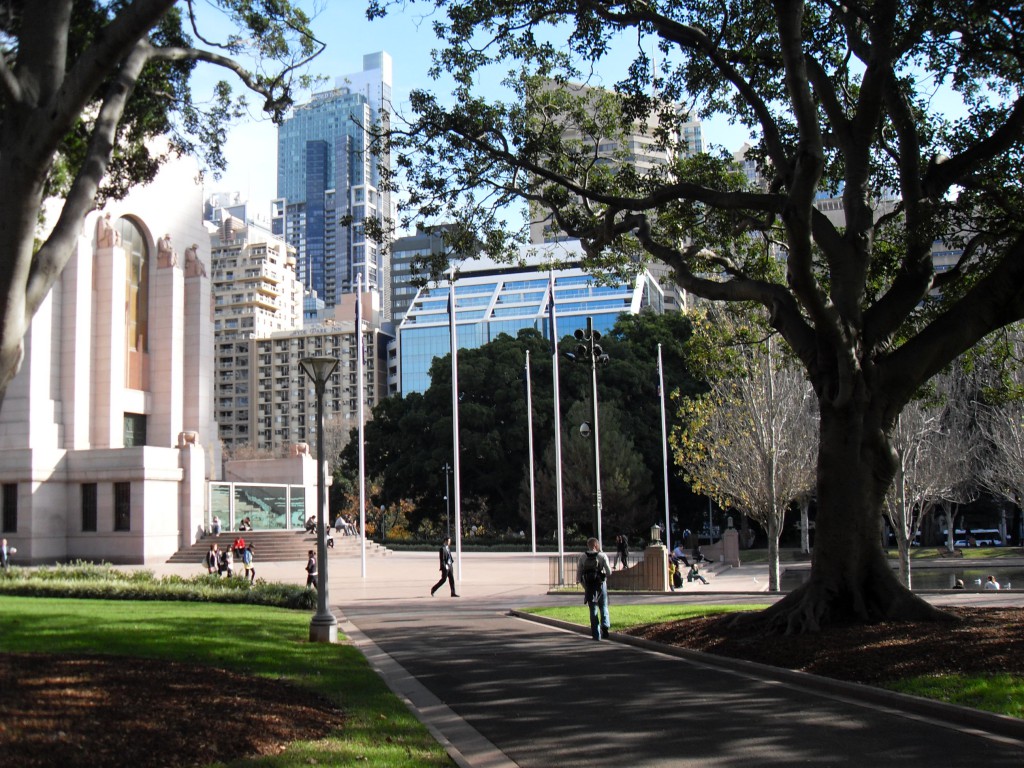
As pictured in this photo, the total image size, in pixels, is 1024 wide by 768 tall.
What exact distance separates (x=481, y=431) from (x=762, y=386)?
31.3 metres

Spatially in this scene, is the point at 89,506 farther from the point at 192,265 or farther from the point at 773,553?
the point at 773,553

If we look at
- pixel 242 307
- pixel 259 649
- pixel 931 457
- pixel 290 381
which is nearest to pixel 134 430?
pixel 931 457

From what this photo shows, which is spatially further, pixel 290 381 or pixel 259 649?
pixel 290 381

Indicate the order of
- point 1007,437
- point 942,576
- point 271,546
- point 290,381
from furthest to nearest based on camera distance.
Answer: point 290,381 → point 271,546 → point 1007,437 → point 942,576

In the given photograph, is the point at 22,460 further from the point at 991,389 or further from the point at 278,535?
the point at 991,389

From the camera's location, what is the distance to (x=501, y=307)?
118m

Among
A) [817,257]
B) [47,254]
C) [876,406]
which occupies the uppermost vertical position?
[817,257]

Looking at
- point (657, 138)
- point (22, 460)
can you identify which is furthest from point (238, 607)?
point (22, 460)

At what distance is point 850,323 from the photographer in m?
13.0

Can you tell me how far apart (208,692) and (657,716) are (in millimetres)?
4134

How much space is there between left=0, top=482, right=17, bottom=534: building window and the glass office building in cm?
6552

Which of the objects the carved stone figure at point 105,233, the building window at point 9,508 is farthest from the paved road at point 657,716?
the carved stone figure at point 105,233

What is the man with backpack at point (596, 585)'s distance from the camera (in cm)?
1492

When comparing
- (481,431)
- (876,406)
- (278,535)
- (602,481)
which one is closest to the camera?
(876,406)
